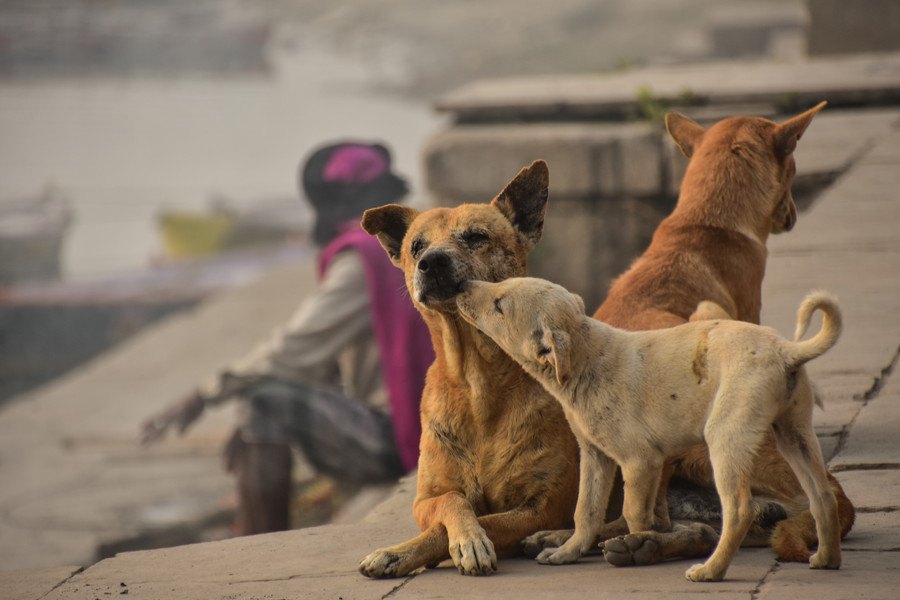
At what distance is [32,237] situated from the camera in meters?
29.6

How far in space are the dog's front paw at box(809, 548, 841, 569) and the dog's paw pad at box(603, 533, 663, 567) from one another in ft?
1.42

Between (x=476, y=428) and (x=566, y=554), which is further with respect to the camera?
(x=476, y=428)

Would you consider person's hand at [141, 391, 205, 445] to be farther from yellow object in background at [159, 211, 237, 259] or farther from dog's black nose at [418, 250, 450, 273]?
yellow object in background at [159, 211, 237, 259]

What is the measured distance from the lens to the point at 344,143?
9.21m

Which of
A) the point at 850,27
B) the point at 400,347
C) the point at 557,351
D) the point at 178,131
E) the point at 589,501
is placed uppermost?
the point at 850,27

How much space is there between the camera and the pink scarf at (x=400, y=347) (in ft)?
24.7

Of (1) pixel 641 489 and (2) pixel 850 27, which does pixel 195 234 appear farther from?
(1) pixel 641 489

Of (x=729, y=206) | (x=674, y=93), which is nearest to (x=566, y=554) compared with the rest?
(x=729, y=206)

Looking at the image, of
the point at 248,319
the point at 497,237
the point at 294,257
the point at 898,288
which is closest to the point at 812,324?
the point at 898,288

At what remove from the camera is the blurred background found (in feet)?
29.6

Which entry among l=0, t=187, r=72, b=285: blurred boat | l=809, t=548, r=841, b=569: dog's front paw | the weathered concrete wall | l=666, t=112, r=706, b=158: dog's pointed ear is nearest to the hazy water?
l=0, t=187, r=72, b=285: blurred boat

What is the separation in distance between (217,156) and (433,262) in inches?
1807

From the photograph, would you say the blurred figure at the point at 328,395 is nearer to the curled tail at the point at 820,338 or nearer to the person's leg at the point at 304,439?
the person's leg at the point at 304,439

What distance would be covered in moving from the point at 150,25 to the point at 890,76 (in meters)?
43.9
